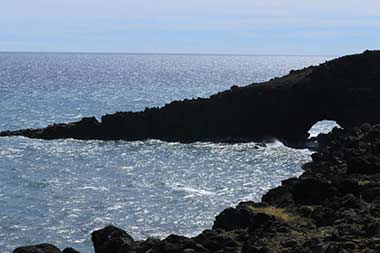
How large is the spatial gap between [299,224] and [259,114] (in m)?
61.9

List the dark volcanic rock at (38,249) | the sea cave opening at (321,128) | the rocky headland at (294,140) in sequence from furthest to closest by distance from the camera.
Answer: the sea cave opening at (321,128)
the dark volcanic rock at (38,249)
the rocky headland at (294,140)

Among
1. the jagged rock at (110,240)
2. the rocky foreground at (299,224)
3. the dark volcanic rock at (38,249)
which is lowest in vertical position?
the dark volcanic rock at (38,249)

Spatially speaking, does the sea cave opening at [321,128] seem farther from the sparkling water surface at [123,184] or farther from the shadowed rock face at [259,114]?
the sparkling water surface at [123,184]

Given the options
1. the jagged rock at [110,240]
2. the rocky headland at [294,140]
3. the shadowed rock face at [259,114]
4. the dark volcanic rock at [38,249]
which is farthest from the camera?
the shadowed rock face at [259,114]

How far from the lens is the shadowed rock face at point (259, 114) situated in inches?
3541

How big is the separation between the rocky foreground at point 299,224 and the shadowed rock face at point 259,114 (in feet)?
157

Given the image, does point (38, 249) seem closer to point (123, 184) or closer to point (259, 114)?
point (123, 184)

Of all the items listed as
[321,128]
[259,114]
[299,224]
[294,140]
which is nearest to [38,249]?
[299,224]

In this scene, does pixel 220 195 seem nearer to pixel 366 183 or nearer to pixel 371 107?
pixel 366 183

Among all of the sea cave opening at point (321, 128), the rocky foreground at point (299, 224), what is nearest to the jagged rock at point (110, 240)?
the rocky foreground at point (299, 224)

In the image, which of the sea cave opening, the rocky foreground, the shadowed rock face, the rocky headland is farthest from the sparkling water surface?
the sea cave opening

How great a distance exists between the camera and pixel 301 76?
97.4 metres

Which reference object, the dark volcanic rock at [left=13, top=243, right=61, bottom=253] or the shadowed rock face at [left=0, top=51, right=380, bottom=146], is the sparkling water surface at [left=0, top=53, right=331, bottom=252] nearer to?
the shadowed rock face at [left=0, top=51, right=380, bottom=146]

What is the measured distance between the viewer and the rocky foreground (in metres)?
25.9
